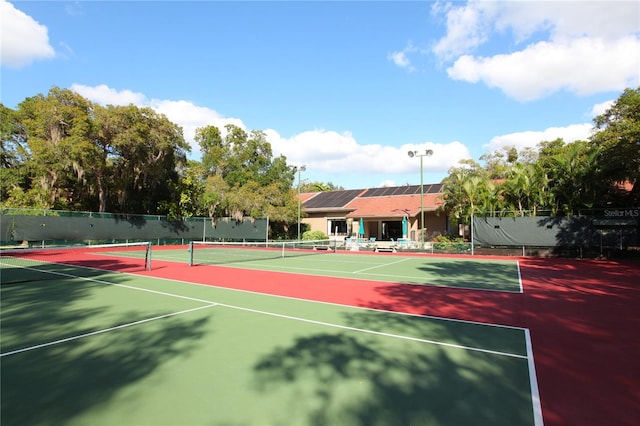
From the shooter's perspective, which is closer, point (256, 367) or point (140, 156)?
point (256, 367)

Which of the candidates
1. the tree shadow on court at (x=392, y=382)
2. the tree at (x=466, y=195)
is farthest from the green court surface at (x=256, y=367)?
the tree at (x=466, y=195)

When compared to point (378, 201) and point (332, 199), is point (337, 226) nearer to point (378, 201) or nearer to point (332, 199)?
point (332, 199)

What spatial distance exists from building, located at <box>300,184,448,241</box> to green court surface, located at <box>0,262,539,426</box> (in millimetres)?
21559

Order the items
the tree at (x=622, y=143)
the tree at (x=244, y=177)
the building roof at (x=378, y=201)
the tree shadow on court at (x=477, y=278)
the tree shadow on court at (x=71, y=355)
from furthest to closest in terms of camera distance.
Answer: the tree at (x=244, y=177) < the building roof at (x=378, y=201) < the tree at (x=622, y=143) < the tree shadow on court at (x=477, y=278) < the tree shadow on court at (x=71, y=355)

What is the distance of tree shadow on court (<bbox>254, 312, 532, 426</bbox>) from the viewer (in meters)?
3.15

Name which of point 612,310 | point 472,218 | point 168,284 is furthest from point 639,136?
point 168,284

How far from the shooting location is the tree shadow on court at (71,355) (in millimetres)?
3299

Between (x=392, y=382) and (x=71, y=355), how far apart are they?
4.09 m

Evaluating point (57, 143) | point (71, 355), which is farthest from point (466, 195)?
point (57, 143)

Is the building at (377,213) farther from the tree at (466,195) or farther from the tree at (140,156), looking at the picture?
the tree at (140,156)

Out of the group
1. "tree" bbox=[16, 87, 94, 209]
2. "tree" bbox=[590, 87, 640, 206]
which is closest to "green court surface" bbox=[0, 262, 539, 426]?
"tree" bbox=[590, 87, 640, 206]

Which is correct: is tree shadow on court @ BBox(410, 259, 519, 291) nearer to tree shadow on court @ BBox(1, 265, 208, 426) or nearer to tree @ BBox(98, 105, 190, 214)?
tree shadow on court @ BBox(1, 265, 208, 426)

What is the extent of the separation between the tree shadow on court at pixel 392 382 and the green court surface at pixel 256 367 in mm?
16

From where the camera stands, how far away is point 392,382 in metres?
3.79
